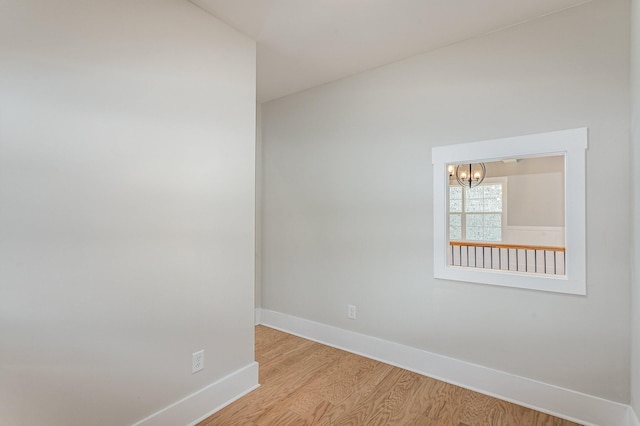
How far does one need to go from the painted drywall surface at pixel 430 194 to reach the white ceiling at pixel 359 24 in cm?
14

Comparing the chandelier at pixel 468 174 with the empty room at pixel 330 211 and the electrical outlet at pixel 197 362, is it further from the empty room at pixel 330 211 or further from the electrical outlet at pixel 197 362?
the electrical outlet at pixel 197 362

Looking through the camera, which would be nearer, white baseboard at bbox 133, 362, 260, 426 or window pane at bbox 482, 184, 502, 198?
white baseboard at bbox 133, 362, 260, 426

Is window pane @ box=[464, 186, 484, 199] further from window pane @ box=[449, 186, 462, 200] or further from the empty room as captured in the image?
the empty room

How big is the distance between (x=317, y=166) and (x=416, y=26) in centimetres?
150

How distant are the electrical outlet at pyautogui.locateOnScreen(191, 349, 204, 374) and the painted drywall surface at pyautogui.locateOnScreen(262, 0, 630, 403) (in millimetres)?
1414

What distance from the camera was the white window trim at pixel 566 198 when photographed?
1.96 metres

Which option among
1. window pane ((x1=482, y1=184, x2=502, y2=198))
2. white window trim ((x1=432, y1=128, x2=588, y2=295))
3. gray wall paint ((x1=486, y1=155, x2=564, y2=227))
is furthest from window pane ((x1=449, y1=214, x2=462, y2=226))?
white window trim ((x1=432, y1=128, x2=588, y2=295))

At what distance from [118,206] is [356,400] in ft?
6.31

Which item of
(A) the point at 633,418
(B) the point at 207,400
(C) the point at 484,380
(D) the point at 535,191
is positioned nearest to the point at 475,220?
(D) the point at 535,191

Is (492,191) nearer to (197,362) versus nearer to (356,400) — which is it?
(356,400)

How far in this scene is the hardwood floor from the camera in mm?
1978

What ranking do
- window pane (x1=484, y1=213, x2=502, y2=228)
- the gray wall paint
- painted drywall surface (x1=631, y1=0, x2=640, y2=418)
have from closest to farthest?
painted drywall surface (x1=631, y1=0, x2=640, y2=418), the gray wall paint, window pane (x1=484, y1=213, x2=502, y2=228)

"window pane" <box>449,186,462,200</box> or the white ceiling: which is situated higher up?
the white ceiling

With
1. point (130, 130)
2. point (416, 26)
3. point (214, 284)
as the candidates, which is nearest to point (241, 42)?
point (130, 130)
